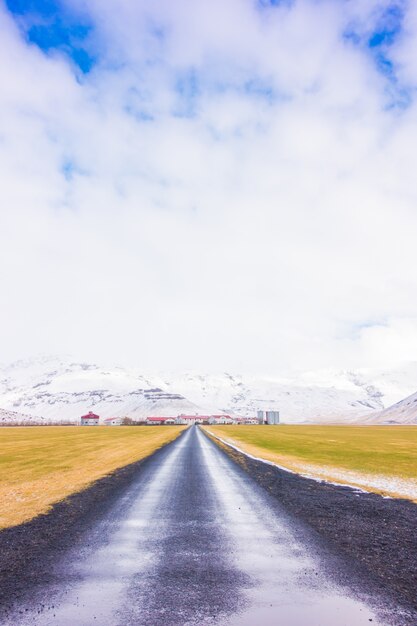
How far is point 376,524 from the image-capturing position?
12.9 m

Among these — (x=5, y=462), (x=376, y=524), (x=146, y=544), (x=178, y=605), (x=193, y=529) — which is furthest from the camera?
(x=5, y=462)

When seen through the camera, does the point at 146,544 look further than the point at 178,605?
Yes

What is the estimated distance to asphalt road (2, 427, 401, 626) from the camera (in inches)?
246

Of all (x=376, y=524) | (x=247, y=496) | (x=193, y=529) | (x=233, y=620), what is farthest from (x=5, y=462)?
(x=233, y=620)

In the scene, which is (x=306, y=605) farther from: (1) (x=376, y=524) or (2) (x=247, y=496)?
(2) (x=247, y=496)

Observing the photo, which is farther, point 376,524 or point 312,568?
point 376,524

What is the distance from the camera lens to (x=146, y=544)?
1005 centimetres

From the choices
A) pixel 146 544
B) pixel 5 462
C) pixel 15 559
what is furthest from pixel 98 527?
pixel 5 462

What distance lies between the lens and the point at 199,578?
7.71 metres

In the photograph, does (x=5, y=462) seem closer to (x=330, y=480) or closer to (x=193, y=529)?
(x=330, y=480)

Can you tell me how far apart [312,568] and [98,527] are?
6.37 m

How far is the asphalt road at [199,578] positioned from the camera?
6.25 metres

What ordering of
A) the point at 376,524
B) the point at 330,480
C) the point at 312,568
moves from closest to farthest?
the point at 312,568
the point at 376,524
the point at 330,480

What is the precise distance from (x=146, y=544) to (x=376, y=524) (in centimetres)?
757
